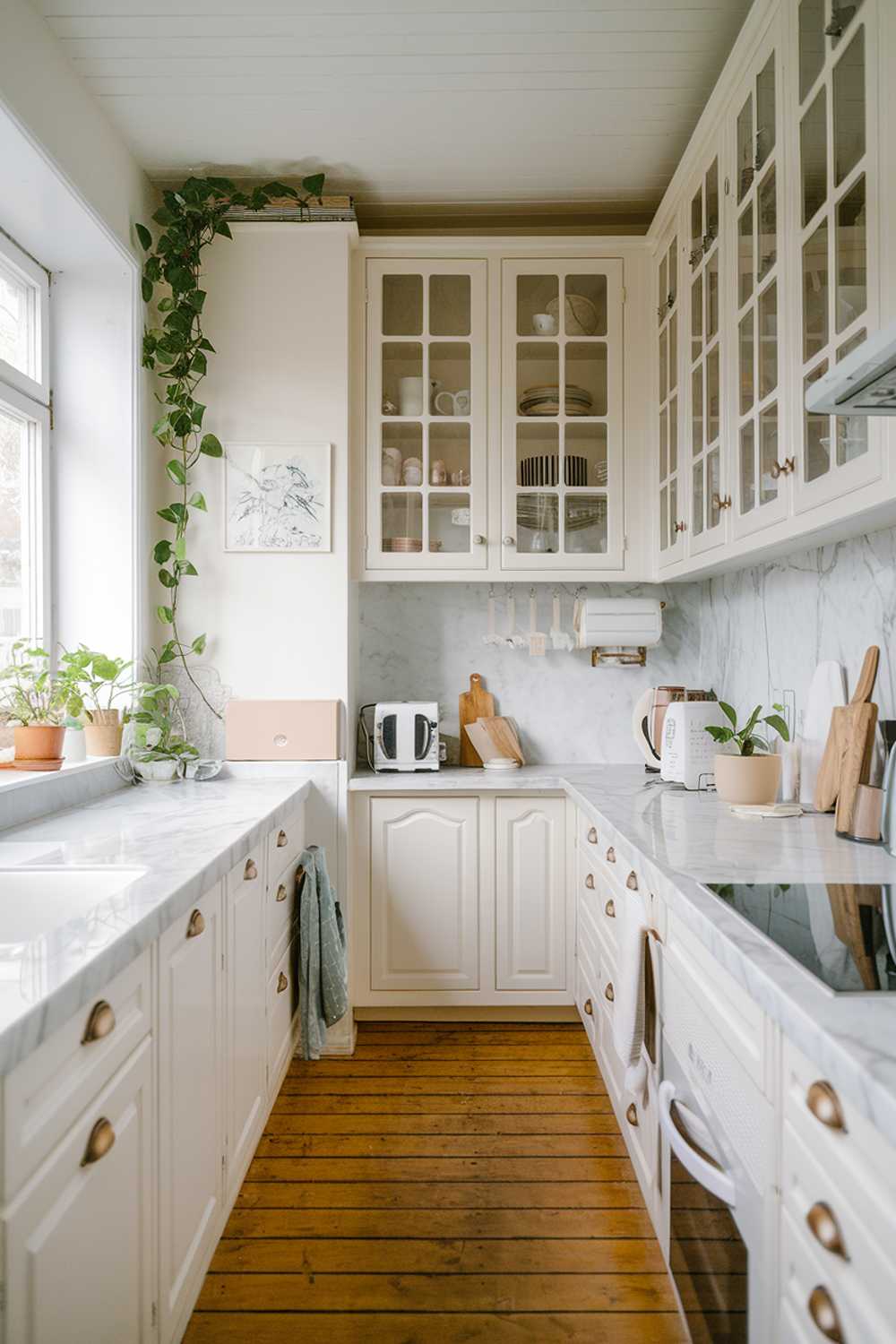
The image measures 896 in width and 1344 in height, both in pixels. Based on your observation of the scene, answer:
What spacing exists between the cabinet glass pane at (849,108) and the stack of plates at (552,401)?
1429 mm

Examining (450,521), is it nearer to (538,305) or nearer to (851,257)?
(538,305)

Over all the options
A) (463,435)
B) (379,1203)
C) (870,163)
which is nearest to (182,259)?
(463,435)

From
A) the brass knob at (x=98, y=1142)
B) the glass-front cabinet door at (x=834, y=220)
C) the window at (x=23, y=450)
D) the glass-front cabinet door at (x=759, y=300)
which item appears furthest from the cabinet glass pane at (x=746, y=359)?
the window at (x=23, y=450)

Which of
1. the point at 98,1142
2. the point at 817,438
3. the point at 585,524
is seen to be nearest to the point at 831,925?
the point at 817,438

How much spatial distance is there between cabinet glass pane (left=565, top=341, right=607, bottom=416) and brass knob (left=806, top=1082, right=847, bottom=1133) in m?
2.37

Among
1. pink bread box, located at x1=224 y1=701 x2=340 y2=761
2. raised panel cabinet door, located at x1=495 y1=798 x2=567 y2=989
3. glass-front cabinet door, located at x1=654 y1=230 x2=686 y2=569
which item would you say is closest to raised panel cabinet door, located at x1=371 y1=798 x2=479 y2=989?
raised panel cabinet door, located at x1=495 y1=798 x2=567 y2=989

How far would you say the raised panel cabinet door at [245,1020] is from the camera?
1682 mm

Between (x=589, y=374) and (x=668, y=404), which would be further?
(x=589, y=374)

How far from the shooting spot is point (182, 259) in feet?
8.38

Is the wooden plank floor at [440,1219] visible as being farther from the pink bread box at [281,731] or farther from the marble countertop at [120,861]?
the pink bread box at [281,731]

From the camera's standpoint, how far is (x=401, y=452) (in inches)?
111

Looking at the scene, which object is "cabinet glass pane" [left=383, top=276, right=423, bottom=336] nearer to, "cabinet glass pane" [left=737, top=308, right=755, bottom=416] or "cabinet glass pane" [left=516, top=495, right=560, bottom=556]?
"cabinet glass pane" [left=516, top=495, right=560, bottom=556]

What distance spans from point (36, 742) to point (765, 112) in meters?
2.17

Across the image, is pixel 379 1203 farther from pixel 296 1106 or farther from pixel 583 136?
pixel 583 136
